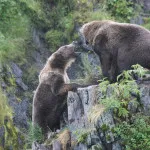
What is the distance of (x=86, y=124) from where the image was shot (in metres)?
9.07

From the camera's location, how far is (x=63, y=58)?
40.0ft

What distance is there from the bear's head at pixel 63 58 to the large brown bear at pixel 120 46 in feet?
4.40

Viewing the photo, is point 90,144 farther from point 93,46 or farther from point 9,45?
point 9,45

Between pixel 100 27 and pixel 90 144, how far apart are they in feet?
10.5

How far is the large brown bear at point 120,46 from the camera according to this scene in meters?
10.0

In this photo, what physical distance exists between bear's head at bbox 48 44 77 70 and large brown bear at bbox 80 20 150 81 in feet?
4.40

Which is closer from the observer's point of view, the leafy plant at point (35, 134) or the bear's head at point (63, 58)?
the leafy plant at point (35, 134)

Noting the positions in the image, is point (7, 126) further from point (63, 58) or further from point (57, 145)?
point (57, 145)

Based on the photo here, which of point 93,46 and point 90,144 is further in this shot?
point 93,46

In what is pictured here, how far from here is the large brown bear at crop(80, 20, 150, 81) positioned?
10039 millimetres

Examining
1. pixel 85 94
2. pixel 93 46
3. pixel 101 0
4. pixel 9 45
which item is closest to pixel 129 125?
pixel 85 94

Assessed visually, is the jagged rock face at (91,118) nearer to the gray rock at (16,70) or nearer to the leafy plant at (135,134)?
the leafy plant at (135,134)

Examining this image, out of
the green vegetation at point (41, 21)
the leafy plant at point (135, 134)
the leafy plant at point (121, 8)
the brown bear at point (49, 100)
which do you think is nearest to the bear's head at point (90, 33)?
the brown bear at point (49, 100)

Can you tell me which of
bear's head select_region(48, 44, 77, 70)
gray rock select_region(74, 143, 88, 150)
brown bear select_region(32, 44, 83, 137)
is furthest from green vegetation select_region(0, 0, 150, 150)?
gray rock select_region(74, 143, 88, 150)
